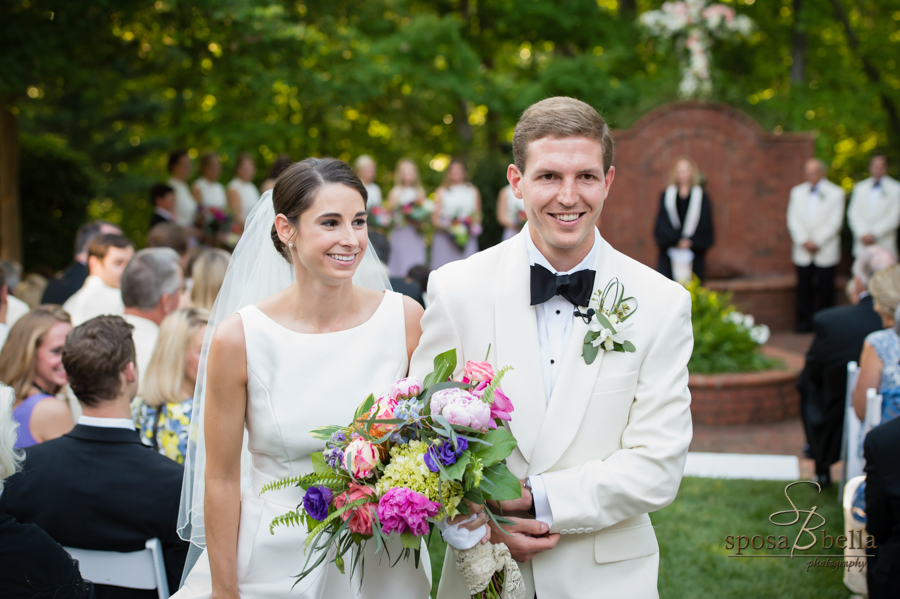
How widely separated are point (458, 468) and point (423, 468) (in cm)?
10

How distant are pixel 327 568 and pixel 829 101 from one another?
15.6 m

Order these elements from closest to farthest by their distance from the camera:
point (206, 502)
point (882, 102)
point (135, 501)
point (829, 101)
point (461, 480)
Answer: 1. point (461, 480)
2. point (206, 502)
3. point (135, 501)
4. point (829, 101)
5. point (882, 102)

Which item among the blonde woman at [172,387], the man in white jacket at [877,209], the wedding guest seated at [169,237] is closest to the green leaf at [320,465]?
the blonde woman at [172,387]

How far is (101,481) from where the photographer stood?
3.22 m

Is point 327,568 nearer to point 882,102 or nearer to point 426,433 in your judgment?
point 426,433

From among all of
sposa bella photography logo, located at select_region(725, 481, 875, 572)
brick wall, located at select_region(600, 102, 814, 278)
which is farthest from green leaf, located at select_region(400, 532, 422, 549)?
brick wall, located at select_region(600, 102, 814, 278)

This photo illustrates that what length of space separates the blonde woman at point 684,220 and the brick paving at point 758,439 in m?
4.41

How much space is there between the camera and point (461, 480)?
2.33 metres

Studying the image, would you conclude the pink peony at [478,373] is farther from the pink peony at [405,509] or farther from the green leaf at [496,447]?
the pink peony at [405,509]

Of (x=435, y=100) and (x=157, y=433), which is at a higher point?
(x=435, y=100)

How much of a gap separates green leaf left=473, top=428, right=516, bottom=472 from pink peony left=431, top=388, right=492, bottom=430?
0.05m

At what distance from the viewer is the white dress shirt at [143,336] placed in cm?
493

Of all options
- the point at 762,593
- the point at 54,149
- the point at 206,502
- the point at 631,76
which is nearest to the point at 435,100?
the point at 631,76

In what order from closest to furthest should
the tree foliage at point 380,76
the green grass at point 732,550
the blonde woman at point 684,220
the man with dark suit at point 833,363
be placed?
the green grass at point 732,550 → the man with dark suit at point 833,363 → the tree foliage at point 380,76 → the blonde woman at point 684,220
